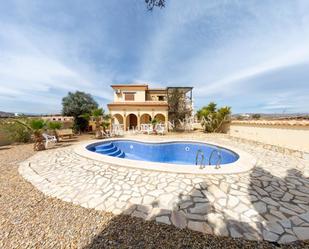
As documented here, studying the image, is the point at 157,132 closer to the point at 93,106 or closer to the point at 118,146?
the point at 118,146

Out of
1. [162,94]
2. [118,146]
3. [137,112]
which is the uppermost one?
[162,94]

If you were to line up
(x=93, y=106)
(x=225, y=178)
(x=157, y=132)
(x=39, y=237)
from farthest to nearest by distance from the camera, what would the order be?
(x=93, y=106) → (x=157, y=132) → (x=225, y=178) → (x=39, y=237)

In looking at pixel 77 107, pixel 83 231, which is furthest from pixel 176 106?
pixel 83 231

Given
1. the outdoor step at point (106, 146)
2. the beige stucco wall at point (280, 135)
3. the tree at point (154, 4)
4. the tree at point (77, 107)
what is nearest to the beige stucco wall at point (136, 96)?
the tree at point (77, 107)

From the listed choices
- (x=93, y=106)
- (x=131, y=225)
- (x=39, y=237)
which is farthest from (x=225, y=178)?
(x=93, y=106)

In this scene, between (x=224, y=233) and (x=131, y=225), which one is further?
Answer: (x=131, y=225)

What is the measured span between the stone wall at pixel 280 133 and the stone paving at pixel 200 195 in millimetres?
3198

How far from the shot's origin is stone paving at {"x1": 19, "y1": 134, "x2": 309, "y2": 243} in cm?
298

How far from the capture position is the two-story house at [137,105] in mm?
19297

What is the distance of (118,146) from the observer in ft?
40.7

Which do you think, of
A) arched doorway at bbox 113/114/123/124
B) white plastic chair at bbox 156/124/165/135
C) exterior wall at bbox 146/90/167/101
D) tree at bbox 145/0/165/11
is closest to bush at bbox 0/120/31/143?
arched doorway at bbox 113/114/123/124

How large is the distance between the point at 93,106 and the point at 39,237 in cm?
2138

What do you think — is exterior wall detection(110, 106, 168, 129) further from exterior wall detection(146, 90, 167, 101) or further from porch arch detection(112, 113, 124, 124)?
exterior wall detection(146, 90, 167, 101)

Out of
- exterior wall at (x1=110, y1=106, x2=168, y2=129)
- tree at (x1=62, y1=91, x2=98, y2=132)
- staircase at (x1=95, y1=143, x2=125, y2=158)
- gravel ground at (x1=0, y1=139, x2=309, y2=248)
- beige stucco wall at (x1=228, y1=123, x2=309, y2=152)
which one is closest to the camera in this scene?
gravel ground at (x1=0, y1=139, x2=309, y2=248)
